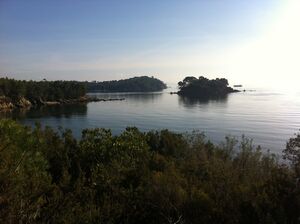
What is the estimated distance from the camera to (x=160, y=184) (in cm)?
1198

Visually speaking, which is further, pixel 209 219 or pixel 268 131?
pixel 268 131

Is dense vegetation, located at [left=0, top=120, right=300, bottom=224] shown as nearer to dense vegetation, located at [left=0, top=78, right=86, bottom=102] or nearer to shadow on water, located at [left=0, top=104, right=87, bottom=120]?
shadow on water, located at [left=0, top=104, right=87, bottom=120]

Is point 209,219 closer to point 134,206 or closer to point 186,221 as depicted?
point 186,221

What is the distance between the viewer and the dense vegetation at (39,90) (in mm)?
129538

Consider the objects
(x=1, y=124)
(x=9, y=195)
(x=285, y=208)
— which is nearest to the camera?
(x=9, y=195)

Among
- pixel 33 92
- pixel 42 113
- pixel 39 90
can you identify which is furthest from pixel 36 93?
pixel 42 113

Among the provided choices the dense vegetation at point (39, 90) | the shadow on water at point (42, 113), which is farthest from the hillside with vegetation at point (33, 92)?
the shadow on water at point (42, 113)

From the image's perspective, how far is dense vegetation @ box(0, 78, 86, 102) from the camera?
12954 cm

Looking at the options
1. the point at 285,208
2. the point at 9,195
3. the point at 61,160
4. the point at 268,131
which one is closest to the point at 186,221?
the point at 285,208

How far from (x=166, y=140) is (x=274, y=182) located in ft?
50.6

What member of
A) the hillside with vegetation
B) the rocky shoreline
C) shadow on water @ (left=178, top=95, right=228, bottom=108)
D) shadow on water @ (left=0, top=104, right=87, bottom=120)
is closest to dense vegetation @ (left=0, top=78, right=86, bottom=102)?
the hillside with vegetation

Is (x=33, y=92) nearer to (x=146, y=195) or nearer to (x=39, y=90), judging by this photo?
(x=39, y=90)

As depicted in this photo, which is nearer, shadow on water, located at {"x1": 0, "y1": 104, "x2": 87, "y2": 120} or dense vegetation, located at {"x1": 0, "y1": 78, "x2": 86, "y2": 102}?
shadow on water, located at {"x1": 0, "y1": 104, "x2": 87, "y2": 120}

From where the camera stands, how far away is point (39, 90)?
142375 mm
